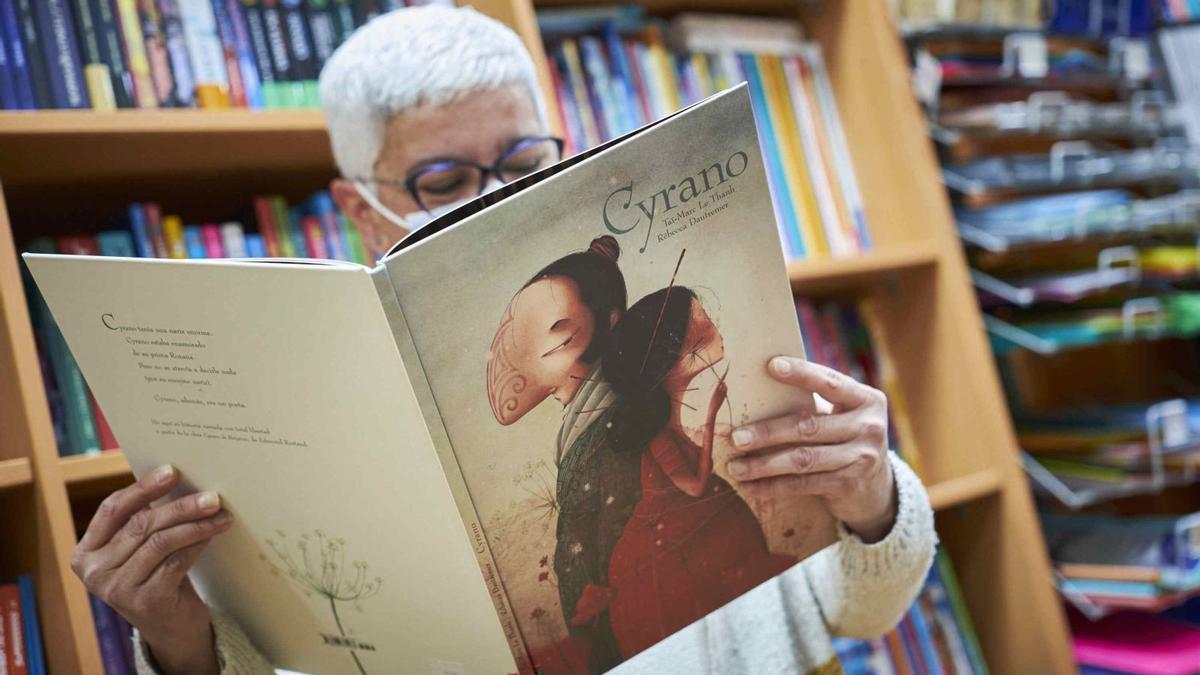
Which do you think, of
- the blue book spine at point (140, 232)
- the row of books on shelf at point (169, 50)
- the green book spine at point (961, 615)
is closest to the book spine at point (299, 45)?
the row of books on shelf at point (169, 50)

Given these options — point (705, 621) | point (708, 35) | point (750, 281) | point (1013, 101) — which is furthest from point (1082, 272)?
point (750, 281)

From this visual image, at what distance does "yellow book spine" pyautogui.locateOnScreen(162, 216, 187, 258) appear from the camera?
116 centimetres

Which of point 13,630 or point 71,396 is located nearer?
point 13,630

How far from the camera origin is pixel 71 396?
1060 mm

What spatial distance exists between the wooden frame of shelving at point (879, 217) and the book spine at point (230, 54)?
2.4 inches

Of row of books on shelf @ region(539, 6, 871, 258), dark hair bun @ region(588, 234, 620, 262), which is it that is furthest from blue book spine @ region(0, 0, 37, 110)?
dark hair bun @ region(588, 234, 620, 262)

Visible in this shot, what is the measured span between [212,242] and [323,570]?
2.03ft

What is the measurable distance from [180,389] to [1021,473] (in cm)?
128

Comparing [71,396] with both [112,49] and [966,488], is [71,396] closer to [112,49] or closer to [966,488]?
[112,49]

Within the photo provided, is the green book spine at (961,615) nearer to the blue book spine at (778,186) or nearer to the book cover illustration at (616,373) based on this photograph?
the blue book spine at (778,186)

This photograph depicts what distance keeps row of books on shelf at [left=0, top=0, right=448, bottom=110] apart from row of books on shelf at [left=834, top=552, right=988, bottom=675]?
1142 millimetres

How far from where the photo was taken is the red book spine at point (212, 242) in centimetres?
118

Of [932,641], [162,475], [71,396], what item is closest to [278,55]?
[71,396]

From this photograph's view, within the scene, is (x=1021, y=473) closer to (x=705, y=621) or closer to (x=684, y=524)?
(x=705, y=621)
